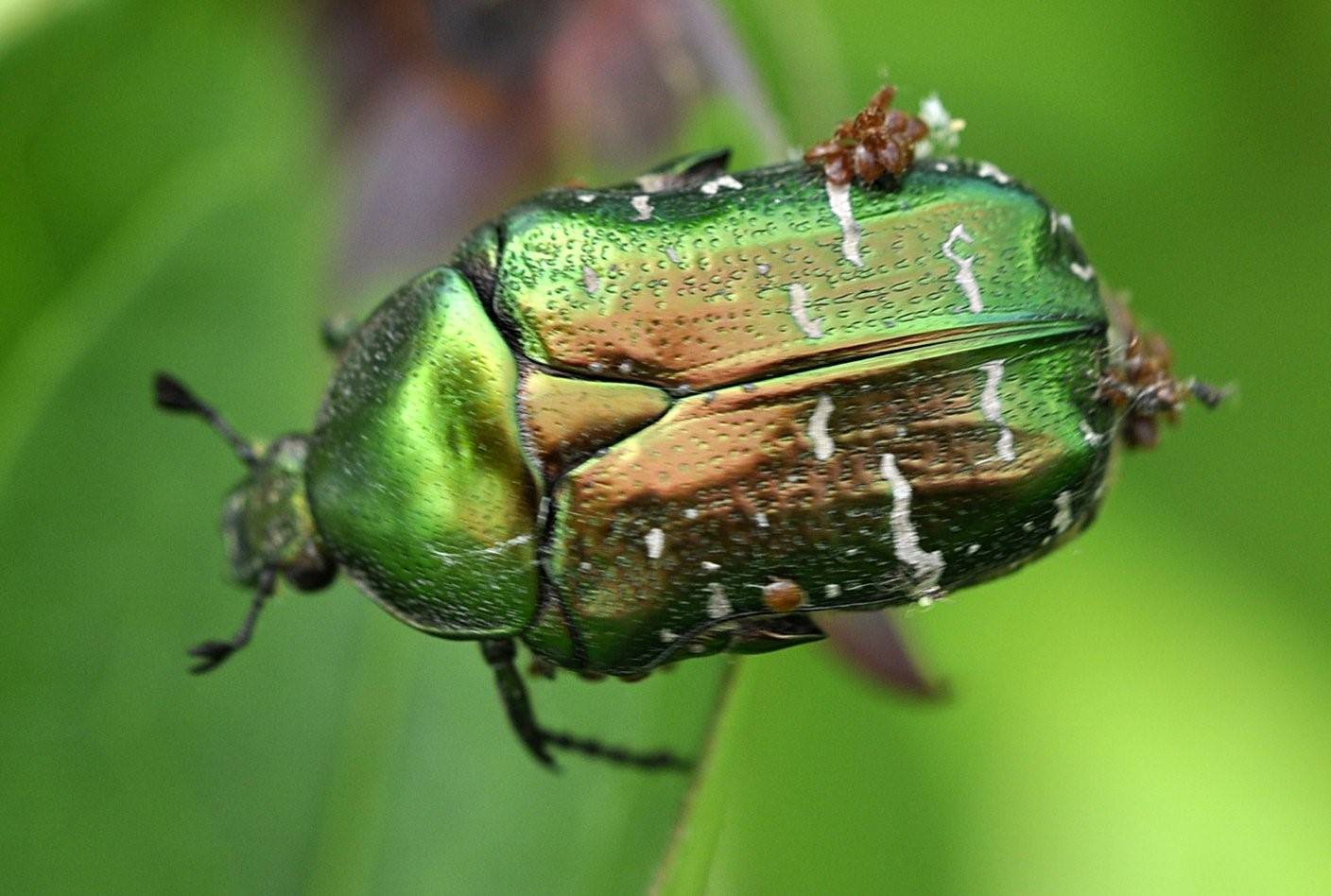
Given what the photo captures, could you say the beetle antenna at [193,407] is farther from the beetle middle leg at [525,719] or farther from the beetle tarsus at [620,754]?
the beetle tarsus at [620,754]

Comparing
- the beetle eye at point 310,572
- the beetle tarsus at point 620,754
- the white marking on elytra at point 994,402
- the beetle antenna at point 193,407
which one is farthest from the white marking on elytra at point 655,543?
the beetle antenna at point 193,407

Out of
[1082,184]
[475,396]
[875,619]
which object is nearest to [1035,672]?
[875,619]

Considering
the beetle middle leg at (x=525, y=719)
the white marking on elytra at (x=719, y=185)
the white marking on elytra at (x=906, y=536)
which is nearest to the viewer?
the white marking on elytra at (x=906, y=536)

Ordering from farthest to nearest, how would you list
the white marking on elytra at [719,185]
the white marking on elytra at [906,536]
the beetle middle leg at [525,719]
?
the beetle middle leg at [525,719]
the white marking on elytra at [719,185]
the white marking on elytra at [906,536]

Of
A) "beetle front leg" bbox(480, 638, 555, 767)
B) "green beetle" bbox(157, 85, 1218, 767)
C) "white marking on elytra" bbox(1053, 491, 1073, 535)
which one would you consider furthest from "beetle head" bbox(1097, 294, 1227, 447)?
"beetle front leg" bbox(480, 638, 555, 767)

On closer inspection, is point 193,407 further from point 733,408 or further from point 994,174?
point 994,174

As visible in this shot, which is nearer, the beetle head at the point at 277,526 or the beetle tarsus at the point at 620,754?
the beetle tarsus at the point at 620,754

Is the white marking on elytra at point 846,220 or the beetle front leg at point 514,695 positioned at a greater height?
the white marking on elytra at point 846,220
